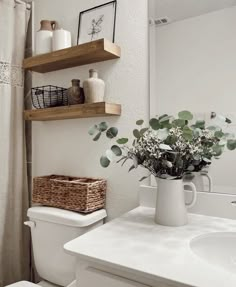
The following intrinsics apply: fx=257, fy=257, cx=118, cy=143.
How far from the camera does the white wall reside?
1280 mm

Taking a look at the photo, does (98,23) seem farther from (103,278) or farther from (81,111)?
(103,278)

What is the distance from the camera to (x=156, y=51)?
4.13 feet

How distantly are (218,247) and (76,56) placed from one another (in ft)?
3.50

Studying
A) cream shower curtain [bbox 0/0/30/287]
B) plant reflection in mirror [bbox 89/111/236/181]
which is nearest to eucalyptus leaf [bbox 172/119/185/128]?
plant reflection in mirror [bbox 89/111/236/181]

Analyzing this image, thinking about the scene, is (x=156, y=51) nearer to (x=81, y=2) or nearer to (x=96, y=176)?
(x=81, y=2)

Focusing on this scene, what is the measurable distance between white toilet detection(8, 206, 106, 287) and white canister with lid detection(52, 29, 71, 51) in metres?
0.86

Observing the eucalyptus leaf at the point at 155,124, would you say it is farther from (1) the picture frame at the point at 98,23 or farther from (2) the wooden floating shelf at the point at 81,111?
(1) the picture frame at the point at 98,23

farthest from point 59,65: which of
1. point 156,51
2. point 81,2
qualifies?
point 156,51

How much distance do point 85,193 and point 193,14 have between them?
3.16 feet

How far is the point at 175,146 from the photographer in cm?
95

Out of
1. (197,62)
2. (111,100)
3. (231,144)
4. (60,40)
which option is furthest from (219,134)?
(60,40)

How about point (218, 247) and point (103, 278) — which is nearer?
point (103, 278)

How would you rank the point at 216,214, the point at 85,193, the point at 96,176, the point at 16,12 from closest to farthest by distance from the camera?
the point at 216,214 < the point at 85,193 < the point at 96,176 < the point at 16,12

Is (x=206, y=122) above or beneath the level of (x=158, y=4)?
beneath
